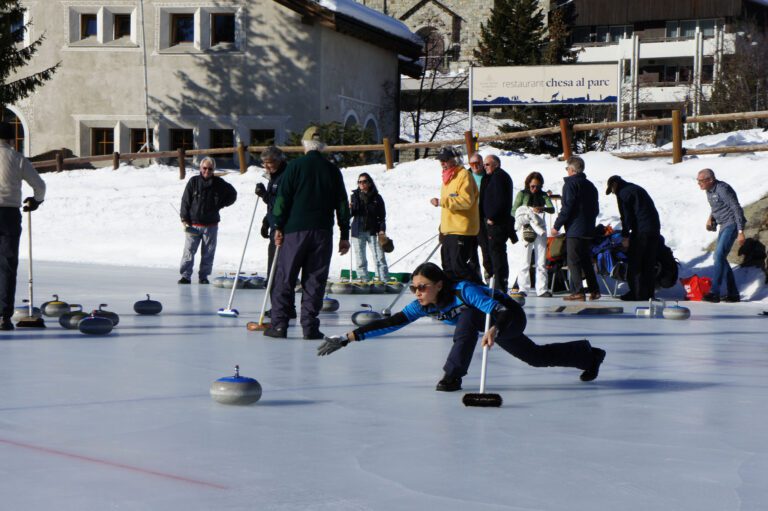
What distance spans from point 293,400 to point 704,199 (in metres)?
14.4

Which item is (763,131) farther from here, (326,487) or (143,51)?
(326,487)

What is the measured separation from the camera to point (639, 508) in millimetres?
4617

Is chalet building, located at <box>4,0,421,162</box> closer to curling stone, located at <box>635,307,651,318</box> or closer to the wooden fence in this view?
the wooden fence

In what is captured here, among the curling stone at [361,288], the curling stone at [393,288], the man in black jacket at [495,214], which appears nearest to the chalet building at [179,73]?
the curling stone at [393,288]

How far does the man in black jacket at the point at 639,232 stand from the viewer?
52.0ft

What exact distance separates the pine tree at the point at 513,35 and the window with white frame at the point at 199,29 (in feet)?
41.2

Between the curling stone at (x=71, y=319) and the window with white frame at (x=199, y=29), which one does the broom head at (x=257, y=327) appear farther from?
the window with white frame at (x=199, y=29)

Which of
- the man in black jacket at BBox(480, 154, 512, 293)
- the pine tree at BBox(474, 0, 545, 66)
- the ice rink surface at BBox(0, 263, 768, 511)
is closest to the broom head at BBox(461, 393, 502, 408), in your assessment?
the ice rink surface at BBox(0, 263, 768, 511)

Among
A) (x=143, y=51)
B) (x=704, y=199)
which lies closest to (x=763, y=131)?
(x=704, y=199)

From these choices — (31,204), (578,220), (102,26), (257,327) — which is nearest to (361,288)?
(578,220)

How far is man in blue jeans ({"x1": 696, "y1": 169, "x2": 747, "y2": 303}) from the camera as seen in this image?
15523mm

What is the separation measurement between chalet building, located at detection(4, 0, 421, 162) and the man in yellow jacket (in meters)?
23.7

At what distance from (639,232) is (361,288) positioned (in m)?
3.68

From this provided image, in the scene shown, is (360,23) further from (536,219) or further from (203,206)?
(536,219)
